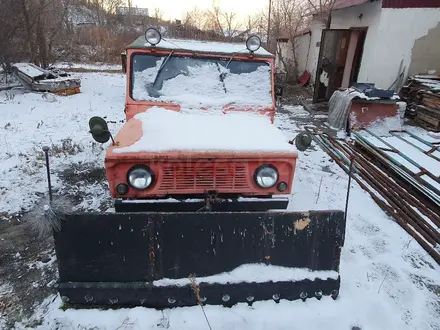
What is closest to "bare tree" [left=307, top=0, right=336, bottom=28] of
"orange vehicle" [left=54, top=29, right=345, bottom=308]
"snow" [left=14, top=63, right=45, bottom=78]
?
"snow" [left=14, top=63, right=45, bottom=78]

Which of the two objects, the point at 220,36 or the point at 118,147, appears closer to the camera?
the point at 118,147

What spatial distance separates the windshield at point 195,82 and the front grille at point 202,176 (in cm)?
114

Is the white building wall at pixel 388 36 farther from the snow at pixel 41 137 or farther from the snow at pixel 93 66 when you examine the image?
the snow at pixel 93 66

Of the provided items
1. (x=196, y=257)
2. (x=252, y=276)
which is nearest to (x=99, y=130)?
(x=196, y=257)

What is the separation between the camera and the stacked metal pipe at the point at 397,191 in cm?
403

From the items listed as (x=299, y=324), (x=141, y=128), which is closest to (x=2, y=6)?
(x=141, y=128)

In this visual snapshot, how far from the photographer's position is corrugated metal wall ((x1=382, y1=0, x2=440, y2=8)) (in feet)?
29.6

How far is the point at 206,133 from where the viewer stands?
306 centimetres

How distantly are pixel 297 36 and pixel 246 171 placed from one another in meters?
15.3

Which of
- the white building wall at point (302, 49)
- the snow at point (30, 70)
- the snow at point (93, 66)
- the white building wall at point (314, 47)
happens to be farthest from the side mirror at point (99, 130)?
the snow at point (93, 66)

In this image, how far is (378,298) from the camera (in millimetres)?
3000

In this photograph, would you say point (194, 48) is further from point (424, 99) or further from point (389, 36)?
point (389, 36)

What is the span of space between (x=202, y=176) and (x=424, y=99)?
841 cm

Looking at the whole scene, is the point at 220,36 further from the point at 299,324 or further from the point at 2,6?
the point at 299,324
